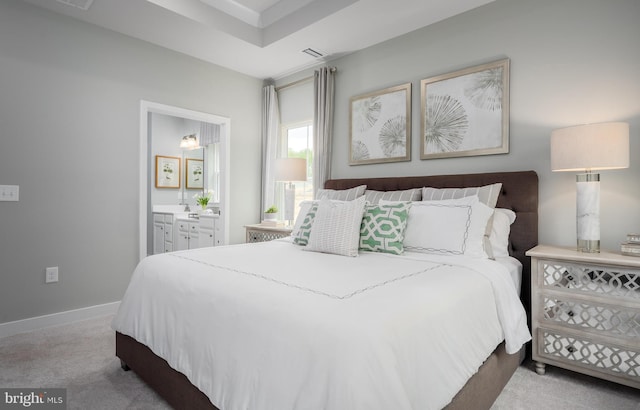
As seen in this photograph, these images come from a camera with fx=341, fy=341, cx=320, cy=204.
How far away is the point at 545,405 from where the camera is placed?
5.80ft

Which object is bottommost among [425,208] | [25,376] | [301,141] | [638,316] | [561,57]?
[25,376]

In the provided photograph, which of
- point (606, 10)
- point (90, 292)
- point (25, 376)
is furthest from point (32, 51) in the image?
point (606, 10)

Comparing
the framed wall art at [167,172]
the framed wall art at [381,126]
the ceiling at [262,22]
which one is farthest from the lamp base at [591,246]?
the framed wall art at [167,172]

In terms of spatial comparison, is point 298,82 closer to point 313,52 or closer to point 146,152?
point 313,52

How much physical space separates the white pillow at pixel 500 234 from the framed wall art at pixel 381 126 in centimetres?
109

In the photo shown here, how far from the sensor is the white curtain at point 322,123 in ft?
12.7

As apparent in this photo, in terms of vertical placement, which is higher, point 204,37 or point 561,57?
point 204,37

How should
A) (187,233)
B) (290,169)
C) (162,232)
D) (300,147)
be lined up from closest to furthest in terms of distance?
(290,169), (300,147), (187,233), (162,232)

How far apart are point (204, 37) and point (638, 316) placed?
13.0 feet

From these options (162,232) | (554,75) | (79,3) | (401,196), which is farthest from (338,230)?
(162,232)

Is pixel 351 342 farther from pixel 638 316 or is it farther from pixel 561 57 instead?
pixel 561 57

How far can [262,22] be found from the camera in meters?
3.52

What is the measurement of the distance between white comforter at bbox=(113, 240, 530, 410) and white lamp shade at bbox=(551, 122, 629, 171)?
812 mm

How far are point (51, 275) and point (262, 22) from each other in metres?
3.08
